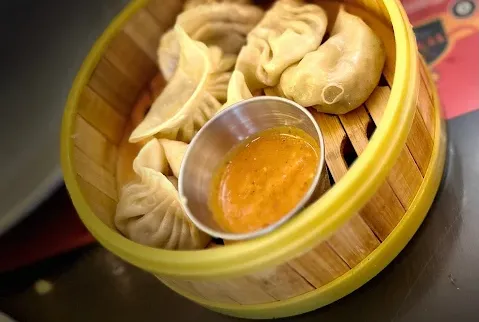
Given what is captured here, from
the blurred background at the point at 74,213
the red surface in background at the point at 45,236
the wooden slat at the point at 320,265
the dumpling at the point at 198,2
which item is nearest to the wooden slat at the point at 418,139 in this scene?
the blurred background at the point at 74,213

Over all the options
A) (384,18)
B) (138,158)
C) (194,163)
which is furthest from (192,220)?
(384,18)

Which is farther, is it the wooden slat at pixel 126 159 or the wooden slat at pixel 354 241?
the wooden slat at pixel 126 159

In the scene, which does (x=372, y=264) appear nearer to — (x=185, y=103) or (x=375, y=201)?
(x=375, y=201)

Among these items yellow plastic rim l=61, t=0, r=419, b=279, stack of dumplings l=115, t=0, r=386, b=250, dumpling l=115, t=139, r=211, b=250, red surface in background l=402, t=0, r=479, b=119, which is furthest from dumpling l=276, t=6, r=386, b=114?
dumpling l=115, t=139, r=211, b=250

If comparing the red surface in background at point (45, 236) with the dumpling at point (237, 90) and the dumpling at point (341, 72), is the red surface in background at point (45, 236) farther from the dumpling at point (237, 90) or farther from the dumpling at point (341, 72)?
the dumpling at point (341, 72)

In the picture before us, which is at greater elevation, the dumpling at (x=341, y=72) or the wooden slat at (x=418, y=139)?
the dumpling at (x=341, y=72)

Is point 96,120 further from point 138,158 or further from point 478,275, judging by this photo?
point 478,275

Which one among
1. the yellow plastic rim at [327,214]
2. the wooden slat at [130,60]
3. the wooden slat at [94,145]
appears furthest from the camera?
the wooden slat at [130,60]

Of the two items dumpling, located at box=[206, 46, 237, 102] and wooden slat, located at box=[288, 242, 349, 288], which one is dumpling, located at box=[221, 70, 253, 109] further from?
wooden slat, located at box=[288, 242, 349, 288]
